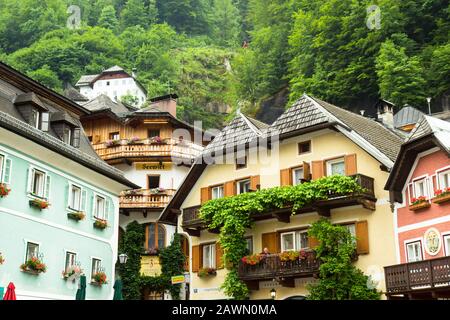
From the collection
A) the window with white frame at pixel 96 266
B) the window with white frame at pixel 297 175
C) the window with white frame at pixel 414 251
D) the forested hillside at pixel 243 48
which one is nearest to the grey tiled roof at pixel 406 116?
the forested hillside at pixel 243 48

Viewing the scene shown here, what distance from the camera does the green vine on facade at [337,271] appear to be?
896 inches

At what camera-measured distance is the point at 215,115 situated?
7838 cm

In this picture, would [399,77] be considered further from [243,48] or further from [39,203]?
[243,48]

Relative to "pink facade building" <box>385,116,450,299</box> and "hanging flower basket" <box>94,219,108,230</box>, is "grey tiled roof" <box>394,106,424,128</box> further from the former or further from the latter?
"hanging flower basket" <box>94,219,108,230</box>

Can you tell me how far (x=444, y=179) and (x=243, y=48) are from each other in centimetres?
7111

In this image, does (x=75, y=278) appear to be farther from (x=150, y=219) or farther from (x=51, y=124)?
(x=150, y=219)

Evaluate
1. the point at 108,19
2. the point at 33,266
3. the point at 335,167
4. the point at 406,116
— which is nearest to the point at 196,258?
the point at 335,167

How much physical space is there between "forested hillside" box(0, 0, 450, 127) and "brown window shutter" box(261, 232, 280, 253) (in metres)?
25.9

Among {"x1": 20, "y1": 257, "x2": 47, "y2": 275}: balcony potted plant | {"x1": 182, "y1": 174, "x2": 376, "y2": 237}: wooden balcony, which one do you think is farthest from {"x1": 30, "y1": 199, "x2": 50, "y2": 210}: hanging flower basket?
{"x1": 182, "y1": 174, "x2": 376, "y2": 237}: wooden balcony

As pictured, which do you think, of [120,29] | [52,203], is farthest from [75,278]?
[120,29]

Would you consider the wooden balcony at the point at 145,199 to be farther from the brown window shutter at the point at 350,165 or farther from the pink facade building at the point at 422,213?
the pink facade building at the point at 422,213

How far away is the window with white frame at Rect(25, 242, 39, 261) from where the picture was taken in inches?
848

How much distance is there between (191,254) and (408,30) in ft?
111

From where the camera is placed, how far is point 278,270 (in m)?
24.8
